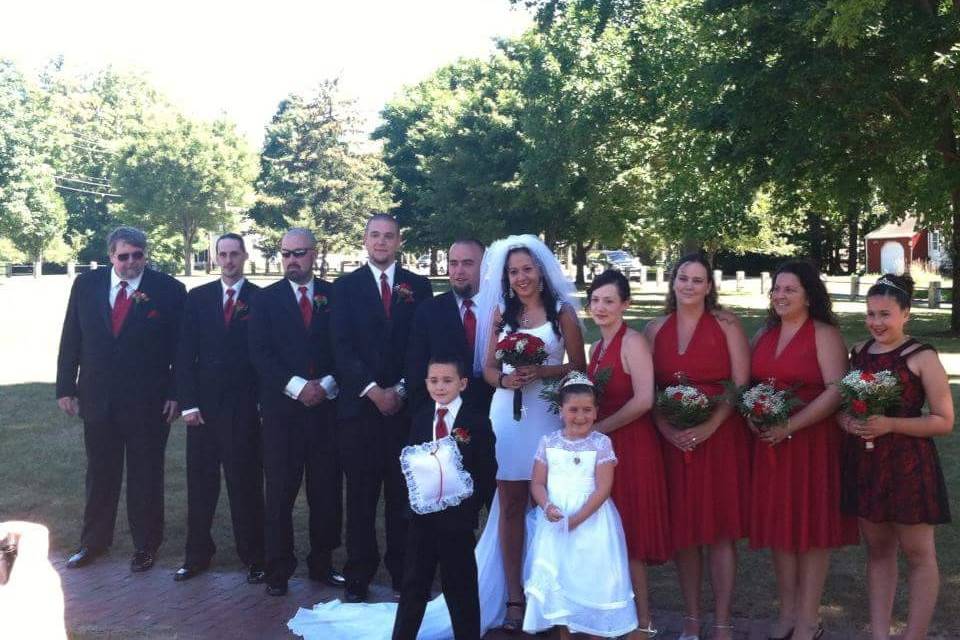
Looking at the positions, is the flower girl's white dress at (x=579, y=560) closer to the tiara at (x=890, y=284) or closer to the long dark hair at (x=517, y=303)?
the long dark hair at (x=517, y=303)

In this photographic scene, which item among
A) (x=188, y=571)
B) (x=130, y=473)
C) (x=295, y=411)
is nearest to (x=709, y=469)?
(x=295, y=411)

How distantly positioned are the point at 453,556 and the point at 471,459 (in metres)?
0.54

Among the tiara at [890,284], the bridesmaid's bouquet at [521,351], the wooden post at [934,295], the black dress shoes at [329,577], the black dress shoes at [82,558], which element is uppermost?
the wooden post at [934,295]

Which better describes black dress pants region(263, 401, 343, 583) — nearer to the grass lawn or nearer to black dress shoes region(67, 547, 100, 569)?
the grass lawn

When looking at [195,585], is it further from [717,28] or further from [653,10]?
[653,10]

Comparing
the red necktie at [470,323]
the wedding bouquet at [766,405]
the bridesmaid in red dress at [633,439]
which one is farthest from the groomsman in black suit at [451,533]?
the wedding bouquet at [766,405]

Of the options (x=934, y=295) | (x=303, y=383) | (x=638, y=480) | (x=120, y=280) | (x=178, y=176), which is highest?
(x=178, y=176)

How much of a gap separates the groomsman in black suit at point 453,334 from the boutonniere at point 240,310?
153 centimetres

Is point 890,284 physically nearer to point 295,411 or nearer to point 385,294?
point 385,294

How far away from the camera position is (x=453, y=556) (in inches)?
215

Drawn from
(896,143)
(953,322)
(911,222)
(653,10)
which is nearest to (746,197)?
(896,143)

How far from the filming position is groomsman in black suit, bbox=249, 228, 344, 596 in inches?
269

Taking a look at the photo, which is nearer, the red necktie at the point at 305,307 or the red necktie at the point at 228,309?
the red necktie at the point at 305,307

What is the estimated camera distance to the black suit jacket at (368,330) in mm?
6633
